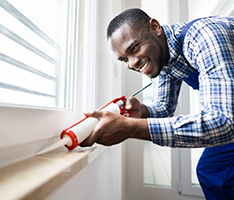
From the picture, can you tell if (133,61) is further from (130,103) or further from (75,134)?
(75,134)

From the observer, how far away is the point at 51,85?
607 mm

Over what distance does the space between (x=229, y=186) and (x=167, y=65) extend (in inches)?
22.1

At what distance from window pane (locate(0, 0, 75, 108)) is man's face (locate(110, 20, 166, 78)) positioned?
19 centimetres

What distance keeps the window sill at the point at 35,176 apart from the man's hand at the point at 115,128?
8cm

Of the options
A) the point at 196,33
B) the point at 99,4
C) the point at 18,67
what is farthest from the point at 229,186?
the point at 99,4

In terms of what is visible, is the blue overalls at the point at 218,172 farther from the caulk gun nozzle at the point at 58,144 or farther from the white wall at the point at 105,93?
the caulk gun nozzle at the point at 58,144

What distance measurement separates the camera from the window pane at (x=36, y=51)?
1.35 feet

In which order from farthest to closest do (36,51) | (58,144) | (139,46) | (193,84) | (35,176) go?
(193,84) < (139,46) < (36,51) < (58,144) < (35,176)

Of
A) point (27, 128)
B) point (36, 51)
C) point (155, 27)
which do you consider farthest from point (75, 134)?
point (155, 27)

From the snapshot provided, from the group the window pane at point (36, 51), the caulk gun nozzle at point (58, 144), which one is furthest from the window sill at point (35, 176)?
the window pane at point (36, 51)

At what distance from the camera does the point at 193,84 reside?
856 millimetres

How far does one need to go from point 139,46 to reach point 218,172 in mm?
613

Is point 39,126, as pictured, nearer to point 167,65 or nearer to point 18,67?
point 18,67

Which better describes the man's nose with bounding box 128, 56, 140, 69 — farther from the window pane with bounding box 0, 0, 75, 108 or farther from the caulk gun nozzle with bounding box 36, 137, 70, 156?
the caulk gun nozzle with bounding box 36, 137, 70, 156
